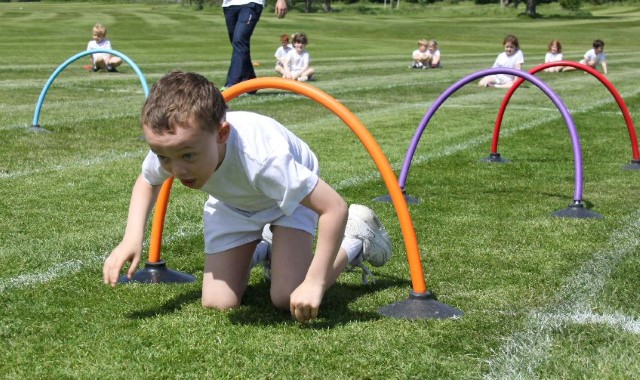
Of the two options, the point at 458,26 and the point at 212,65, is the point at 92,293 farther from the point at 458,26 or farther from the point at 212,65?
the point at 458,26

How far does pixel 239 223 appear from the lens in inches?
188

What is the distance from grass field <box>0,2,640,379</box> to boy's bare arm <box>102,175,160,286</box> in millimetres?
261

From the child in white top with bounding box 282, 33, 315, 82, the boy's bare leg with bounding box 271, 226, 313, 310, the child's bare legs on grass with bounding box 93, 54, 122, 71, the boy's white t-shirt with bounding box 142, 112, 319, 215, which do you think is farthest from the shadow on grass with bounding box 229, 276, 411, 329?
the child's bare legs on grass with bounding box 93, 54, 122, 71

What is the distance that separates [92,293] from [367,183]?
4.04 metres

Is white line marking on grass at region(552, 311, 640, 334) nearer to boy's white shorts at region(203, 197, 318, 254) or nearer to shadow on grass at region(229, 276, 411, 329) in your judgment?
shadow on grass at region(229, 276, 411, 329)

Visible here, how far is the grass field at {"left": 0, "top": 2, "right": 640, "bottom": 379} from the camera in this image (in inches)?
152

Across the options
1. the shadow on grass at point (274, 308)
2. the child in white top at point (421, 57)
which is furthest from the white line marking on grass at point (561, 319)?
the child in white top at point (421, 57)

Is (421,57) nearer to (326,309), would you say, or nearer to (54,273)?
(54,273)

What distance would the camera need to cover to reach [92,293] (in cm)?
489

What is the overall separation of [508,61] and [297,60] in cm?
460

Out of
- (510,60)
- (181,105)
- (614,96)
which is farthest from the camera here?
(510,60)

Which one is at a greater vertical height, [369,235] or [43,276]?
[369,235]

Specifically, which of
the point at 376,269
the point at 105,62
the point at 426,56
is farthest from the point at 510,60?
the point at 376,269

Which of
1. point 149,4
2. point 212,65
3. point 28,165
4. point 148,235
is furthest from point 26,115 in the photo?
point 149,4
